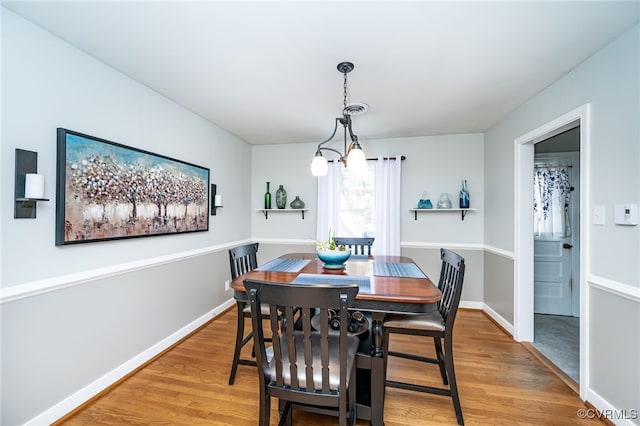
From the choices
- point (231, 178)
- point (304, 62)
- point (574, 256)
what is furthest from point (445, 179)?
point (231, 178)

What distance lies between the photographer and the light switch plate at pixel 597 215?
180 cm

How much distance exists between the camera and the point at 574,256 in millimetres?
3439

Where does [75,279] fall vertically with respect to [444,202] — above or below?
below

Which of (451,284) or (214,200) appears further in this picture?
(214,200)

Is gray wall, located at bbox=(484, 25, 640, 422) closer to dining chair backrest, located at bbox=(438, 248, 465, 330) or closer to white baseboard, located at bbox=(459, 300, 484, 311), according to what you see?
dining chair backrest, located at bbox=(438, 248, 465, 330)

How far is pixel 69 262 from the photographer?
1.80 m

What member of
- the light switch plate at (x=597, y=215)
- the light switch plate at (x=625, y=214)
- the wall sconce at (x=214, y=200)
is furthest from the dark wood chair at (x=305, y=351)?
the wall sconce at (x=214, y=200)

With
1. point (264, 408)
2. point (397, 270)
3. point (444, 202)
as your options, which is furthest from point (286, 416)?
point (444, 202)

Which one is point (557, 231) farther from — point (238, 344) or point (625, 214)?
point (238, 344)

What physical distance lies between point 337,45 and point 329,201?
7.91 feet

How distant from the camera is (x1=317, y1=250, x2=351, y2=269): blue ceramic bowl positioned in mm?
2154

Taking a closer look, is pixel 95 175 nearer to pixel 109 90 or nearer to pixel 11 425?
pixel 109 90

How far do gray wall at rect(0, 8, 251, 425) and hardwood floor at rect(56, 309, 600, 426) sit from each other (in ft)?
0.78

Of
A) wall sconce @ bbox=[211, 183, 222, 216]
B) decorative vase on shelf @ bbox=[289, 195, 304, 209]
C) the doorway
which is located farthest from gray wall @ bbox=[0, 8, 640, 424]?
decorative vase on shelf @ bbox=[289, 195, 304, 209]
